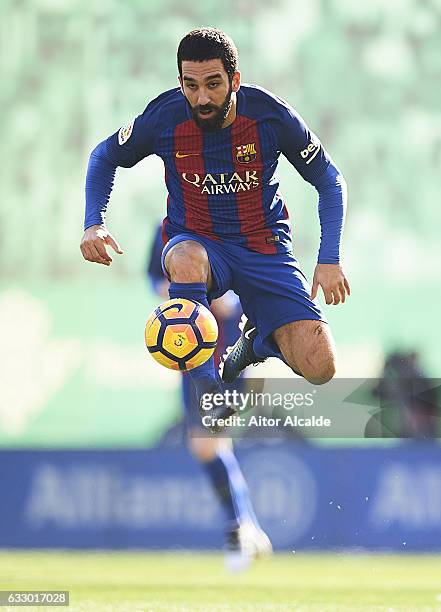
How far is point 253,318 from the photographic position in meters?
6.00

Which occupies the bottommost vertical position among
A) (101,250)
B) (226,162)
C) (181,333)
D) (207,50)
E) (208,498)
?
(208,498)

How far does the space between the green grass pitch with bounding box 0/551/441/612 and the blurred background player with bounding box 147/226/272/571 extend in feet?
0.83

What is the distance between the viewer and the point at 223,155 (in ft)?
19.0

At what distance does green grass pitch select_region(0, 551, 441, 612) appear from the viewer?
6629 millimetres

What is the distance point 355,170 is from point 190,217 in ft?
11.2

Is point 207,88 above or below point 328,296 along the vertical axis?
above

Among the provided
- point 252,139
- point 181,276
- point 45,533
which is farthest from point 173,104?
point 45,533

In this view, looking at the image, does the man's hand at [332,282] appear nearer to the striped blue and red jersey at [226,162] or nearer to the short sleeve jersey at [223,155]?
the striped blue and red jersey at [226,162]

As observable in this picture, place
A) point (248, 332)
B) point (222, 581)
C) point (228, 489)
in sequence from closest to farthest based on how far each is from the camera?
point (248, 332), point (228, 489), point (222, 581)

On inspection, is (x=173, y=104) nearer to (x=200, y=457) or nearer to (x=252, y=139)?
(x=252, y=139)

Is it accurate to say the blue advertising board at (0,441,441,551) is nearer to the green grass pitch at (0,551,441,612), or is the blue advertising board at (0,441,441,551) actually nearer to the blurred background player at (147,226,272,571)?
the green grass pitch at (0,551,441,612)

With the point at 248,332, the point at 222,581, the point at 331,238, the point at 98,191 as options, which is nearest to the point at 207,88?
the point at 98,191

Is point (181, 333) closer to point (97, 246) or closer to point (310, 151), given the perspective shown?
point (97, 246)

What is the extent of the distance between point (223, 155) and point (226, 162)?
0.12 ft
